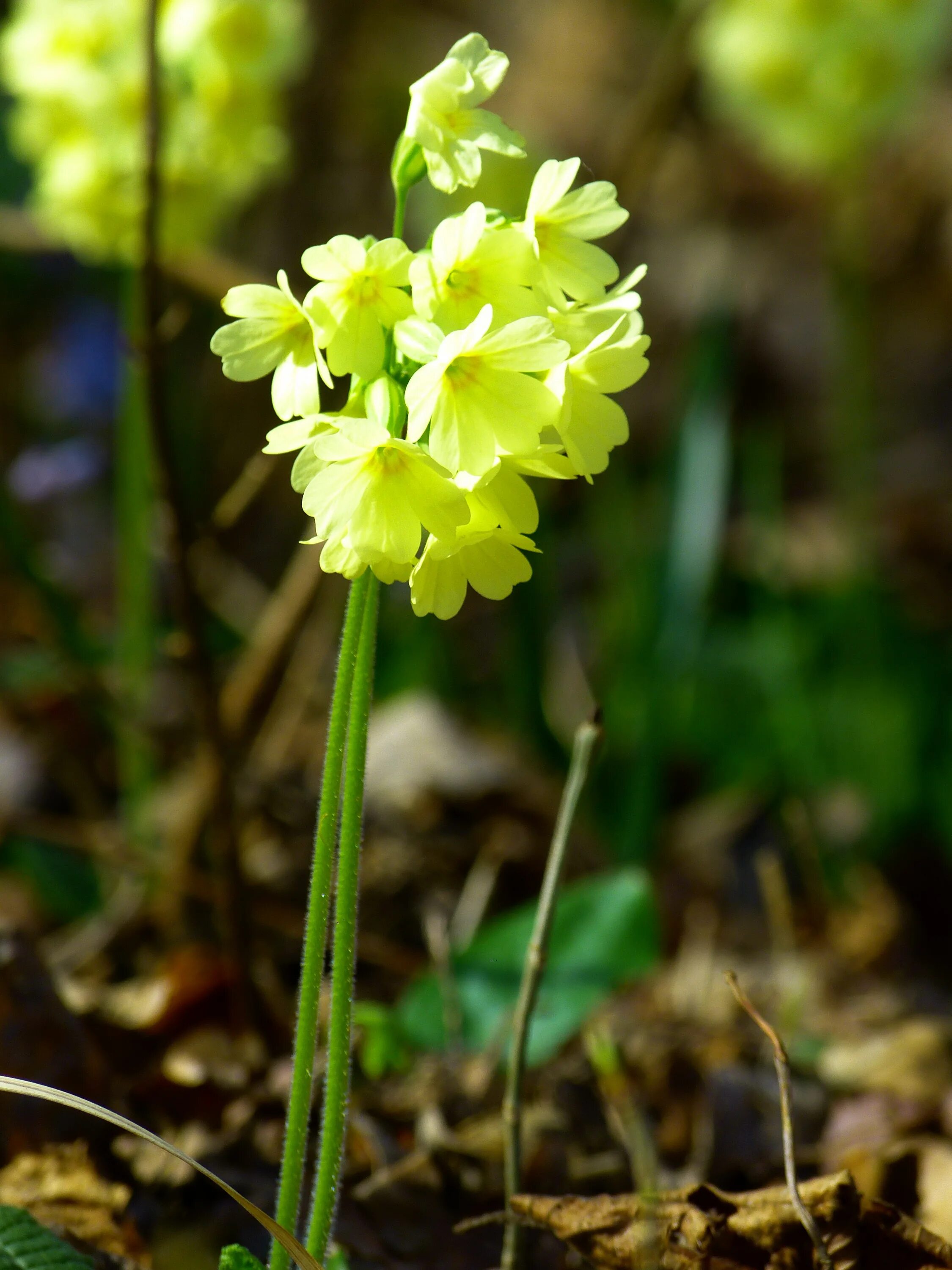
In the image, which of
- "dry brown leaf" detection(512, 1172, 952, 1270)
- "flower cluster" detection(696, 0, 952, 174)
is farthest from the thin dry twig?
"flower cluster" detection(696, 0, 952, 174)

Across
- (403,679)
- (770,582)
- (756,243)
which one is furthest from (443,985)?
(756,243)

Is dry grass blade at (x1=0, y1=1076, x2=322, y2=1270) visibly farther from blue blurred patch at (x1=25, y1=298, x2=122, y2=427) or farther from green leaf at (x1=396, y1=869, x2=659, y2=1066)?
blue blurred patch at (x1=25, y1=298, x2=122, y2=427)

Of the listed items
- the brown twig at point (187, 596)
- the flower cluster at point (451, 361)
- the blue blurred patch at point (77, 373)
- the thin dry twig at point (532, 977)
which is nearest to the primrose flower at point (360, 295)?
the flower cluster at point (451, 361)

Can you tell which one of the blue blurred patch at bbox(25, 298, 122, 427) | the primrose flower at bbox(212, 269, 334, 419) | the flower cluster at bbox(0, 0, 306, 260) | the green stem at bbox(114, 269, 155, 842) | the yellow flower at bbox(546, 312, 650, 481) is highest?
the blue blurred patch at bbox(25, 298, 122, 427)

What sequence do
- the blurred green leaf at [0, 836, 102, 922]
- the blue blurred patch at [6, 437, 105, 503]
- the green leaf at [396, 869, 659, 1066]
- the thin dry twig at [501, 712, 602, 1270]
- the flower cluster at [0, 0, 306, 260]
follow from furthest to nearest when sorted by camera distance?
1. the blue blurred patch at [6, 437, 105, 503]
2. the blurred green leaf at [0, 836, 102, 922]
3. the flower cluster at [0, 0, 306, 260]
4. the green leaf at [396, 869, 659, 1066]
5. the thin dry twig at [501, 712, 602, 1270]

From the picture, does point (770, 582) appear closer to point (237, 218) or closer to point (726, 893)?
point (726, 893)

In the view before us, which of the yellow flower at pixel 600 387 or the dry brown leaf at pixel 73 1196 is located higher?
the yellow flower at pixel 600 387

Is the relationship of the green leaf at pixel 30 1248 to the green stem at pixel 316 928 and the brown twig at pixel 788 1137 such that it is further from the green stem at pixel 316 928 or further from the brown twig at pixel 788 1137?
the brown twig at pixel 788 1137

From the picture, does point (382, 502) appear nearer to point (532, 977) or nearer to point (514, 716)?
point (532, 977)
